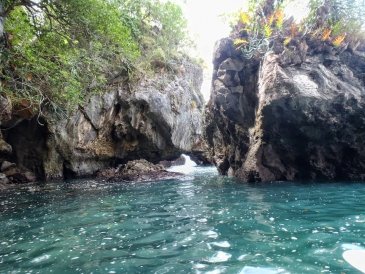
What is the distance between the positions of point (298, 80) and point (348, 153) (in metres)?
3.68

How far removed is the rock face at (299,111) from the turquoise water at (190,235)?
150 inches

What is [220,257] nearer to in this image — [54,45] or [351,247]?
[351,247]

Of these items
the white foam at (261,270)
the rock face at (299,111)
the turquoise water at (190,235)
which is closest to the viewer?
the white foam at (261,270)

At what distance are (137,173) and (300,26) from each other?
11.4 metres

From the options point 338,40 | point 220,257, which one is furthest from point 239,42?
point 220,257

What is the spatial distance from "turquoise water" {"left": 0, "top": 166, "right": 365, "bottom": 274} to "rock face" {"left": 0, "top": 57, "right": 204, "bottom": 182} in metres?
10.9

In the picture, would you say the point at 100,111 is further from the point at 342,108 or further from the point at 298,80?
the point at 342,108

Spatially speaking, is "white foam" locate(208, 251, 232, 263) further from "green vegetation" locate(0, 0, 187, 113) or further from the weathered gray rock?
the weathered gray rock

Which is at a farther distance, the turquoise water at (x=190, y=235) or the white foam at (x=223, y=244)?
the white foam at (x=223, y=244)

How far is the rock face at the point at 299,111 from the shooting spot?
1157cm

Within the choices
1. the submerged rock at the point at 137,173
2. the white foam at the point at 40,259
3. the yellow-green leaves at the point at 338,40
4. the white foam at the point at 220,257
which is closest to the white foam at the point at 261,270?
the white foam at the point at 220,257

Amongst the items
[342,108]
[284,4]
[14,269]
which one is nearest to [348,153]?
[342,108]

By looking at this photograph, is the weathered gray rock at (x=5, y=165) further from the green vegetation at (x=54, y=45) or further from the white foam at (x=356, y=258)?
the white foam at (x=356, y=258)

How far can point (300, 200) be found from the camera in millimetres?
7906
